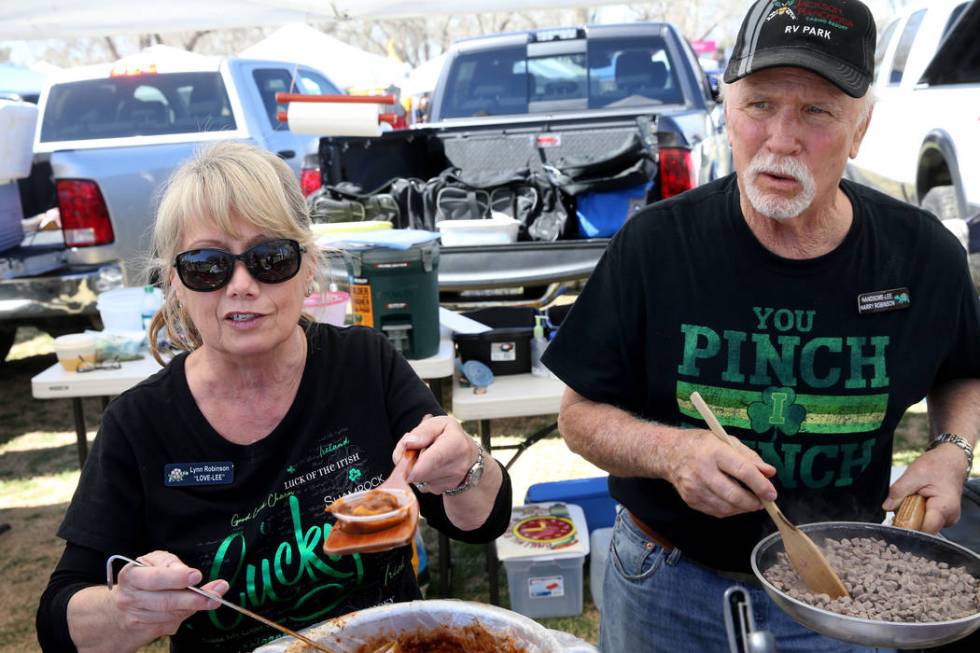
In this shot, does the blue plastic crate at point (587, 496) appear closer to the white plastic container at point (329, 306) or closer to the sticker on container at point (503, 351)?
the sticker on container at point (503, 351)

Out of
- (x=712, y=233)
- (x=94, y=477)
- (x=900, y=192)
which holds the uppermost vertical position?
(x=712, y=233)

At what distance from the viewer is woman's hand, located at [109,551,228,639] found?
55.2 inches

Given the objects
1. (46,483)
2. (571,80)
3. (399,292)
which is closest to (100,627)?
(399,292)

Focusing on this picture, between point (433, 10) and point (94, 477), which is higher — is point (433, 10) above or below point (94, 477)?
above

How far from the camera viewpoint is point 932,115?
23.4 feet

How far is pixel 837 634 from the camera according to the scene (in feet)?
4.36

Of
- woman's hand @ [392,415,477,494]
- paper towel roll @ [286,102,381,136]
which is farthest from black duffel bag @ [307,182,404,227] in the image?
woman's hand @ [392,415,477,494]

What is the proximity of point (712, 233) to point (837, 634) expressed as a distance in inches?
32.8

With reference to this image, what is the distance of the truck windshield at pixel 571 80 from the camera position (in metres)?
6.89

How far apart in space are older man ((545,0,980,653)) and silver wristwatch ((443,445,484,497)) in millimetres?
252

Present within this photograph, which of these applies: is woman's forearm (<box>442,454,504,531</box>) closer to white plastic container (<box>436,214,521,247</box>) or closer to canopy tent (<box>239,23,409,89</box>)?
white plastic container (<box>436,214,521,247</box>)

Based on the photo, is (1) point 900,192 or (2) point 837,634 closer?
(2) point 837,634

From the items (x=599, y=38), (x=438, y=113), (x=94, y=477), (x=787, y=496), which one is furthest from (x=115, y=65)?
(x=787, y=496)

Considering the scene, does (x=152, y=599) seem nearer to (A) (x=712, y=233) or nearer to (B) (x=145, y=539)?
(B) (x=145, y=539)
